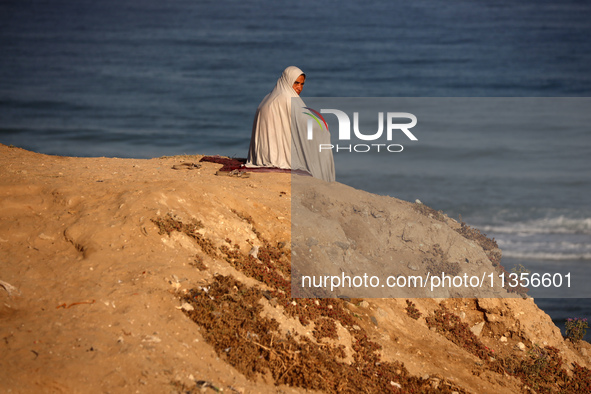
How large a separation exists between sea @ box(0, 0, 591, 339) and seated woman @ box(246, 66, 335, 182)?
7.62ft

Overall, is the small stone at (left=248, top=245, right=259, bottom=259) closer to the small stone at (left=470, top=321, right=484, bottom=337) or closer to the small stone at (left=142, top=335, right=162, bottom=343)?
the small stone at (left=142, top=335, right=162, bottom=343)

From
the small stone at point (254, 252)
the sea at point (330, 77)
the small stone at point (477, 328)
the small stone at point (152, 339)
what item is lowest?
the small stone at point (152, 339)

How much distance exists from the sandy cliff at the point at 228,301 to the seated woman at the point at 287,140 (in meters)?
1.03

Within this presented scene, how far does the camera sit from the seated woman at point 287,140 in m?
9.69

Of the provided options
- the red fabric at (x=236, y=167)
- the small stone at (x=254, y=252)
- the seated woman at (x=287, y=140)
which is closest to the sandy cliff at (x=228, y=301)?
the small stone at (x=254, y=252)

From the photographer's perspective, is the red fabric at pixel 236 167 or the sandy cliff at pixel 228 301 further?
the red fabric at pixel 236 167

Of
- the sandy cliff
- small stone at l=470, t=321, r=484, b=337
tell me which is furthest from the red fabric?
small stone at l=470, t=321, r=484, b=337

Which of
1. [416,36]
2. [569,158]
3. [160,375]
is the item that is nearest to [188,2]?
[416,36]

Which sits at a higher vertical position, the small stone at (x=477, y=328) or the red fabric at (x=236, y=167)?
the red fabric at (x=236, y=167)

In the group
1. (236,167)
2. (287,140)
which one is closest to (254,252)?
(236,167)

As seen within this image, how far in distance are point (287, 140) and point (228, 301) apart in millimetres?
4619

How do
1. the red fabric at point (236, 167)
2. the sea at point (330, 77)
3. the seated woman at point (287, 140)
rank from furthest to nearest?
1. the sea at point (330, 77)
2. the seated woman at point (287, 140)
3. the red fabric at point (236, 167)

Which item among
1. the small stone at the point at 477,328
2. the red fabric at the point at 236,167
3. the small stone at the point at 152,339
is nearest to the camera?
the small stone at the point at 152,339

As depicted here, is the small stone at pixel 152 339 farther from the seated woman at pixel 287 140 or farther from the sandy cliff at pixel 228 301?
the seated woman at pixel 287 140
